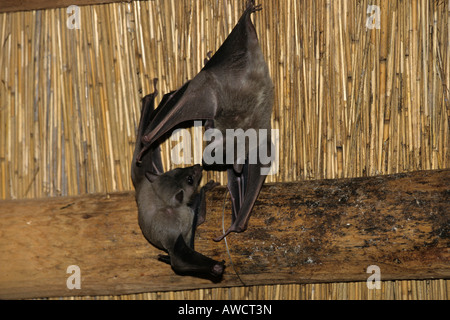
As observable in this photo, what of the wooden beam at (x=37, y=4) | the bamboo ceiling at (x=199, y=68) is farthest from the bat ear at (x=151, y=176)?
the wooden beam at (x=37, y=4)

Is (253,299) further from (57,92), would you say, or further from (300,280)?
(57,92)

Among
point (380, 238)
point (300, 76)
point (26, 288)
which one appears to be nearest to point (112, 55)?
point (300, 76)

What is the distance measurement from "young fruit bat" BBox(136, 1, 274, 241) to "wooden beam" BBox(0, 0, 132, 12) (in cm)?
106

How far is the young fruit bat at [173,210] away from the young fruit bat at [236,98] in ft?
0.65

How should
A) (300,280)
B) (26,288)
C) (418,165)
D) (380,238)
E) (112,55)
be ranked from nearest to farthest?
1. (380,238)
2. (300,280)
3. (26,288)
4. (418,165)
5. (112,55)

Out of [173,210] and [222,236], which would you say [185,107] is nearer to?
[173,210]

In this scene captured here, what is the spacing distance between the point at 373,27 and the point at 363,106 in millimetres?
538

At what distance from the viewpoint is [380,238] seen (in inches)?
96.0

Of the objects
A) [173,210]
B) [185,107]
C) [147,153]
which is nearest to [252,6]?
[185,107]

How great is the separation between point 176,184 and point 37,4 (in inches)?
71.8

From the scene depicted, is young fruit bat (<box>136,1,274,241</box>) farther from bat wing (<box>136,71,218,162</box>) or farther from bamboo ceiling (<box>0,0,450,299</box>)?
bamboo ceiling (<box>0,0,450,299</box>)

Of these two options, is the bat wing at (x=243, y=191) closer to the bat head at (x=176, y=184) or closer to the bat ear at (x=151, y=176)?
the bat head at (x=176, y=184)

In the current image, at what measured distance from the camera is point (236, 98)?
295cm

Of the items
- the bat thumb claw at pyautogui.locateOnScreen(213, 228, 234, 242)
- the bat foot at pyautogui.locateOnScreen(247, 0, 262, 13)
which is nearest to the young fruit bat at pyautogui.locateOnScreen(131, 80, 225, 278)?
the bat thumb claw at pyautogui.locateOnScreen(213, 228, 234, 242)
